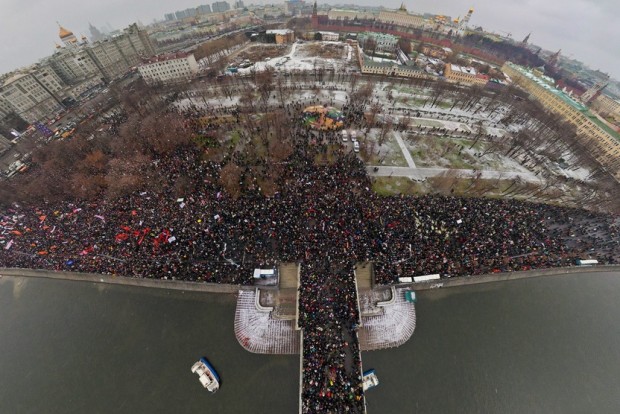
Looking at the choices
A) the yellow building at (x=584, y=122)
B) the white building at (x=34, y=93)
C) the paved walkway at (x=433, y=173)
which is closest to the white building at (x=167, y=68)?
the white building at (x=34, y=93)

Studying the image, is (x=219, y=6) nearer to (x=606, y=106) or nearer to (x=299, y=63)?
(x=299, y=63)

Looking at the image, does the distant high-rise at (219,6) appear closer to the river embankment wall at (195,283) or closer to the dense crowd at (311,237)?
the dense crowd at (311,237)

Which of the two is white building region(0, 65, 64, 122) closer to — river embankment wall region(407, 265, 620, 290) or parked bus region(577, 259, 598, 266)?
river embankment wall region(407, 265, 620, 290)

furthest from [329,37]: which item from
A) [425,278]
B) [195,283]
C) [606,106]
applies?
[195,283]

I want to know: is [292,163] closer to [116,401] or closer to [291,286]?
[291,286]

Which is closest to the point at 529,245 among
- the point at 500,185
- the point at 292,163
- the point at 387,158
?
the point at 500,185
